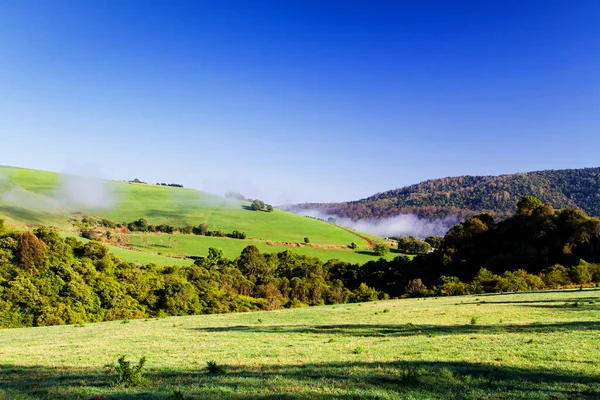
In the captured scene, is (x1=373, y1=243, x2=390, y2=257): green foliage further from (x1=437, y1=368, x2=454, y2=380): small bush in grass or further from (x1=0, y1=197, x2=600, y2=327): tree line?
(x1=437, y1=368, x2=454, y2=380): small bush in grass

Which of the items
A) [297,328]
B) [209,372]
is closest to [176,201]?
[297,328]

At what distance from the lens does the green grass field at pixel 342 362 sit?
1042cm

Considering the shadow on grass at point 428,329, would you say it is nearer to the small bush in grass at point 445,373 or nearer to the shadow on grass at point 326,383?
the shadow on grass at point 326,383

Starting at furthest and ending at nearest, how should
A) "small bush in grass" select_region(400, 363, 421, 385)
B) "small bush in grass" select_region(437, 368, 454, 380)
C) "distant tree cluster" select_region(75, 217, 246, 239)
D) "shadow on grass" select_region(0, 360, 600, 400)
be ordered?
"distant tree cluster" select_region(75, 217, 246, 239) < "small bush in grass" select_region(437, 368, 454, 380) < "small bush in grass" select_region(400, 363, 421, 385) < "shadow on grass" select_region(0, 360, 600, 400)

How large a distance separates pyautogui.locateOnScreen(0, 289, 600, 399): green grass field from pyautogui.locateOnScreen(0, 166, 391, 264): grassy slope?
4050 inches

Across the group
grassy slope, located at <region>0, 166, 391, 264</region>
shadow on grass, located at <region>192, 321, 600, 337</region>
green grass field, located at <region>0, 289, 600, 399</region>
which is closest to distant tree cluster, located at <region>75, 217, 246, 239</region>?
grassy slope, located at <region>0, 166, 391, 264</region>

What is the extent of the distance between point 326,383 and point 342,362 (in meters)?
3.47

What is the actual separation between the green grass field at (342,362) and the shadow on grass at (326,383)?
3cm

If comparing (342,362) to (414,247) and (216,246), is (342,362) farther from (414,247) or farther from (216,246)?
(414,247)

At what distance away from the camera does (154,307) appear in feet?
220

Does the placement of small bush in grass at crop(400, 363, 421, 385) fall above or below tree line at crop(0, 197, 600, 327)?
above

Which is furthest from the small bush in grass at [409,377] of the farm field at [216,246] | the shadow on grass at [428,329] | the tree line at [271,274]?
the farm field at [216,246]

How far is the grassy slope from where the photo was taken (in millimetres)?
125688

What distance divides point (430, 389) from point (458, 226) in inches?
3887
